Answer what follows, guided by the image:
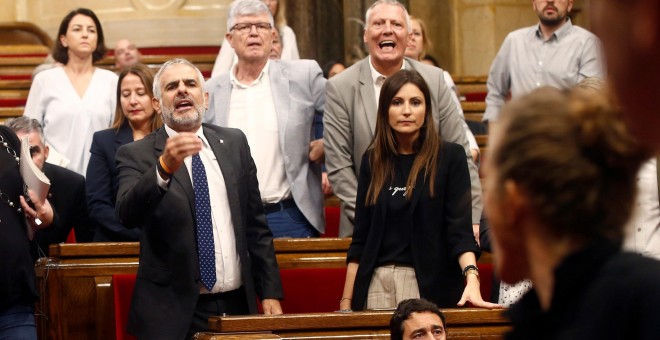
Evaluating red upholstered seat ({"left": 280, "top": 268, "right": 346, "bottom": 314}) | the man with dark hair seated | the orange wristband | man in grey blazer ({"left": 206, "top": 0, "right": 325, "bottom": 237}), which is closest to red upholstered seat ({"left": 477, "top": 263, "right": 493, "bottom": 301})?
red upholstered seat ({"left": 280, "top": 268, "right": 346, "bottom": 314})

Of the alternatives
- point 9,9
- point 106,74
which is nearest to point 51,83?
point 106,74

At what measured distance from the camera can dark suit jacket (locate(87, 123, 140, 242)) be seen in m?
5.14

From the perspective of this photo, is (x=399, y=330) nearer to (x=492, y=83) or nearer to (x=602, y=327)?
(x=602, y=327)

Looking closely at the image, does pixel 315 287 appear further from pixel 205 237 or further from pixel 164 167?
pixel 164 167

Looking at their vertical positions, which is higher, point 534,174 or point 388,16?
point 388,16

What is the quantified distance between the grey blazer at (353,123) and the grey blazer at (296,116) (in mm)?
207

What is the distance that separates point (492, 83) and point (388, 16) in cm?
163

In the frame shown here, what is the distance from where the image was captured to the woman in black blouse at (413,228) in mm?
4223

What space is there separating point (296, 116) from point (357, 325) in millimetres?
1571

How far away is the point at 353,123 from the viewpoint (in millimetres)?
5090

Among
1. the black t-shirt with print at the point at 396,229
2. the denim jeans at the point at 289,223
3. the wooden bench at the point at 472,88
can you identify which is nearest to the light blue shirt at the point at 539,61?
the denim jeans at the point at 289,223

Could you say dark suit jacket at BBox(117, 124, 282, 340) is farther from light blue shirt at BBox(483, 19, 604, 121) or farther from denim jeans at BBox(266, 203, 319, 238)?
light blue shirt at BBox(483, 19, 604, 121)

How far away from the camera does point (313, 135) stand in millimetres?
5531

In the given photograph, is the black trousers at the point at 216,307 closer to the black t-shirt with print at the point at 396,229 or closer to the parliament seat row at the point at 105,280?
the black t-shirt with print at the point at 396,229
